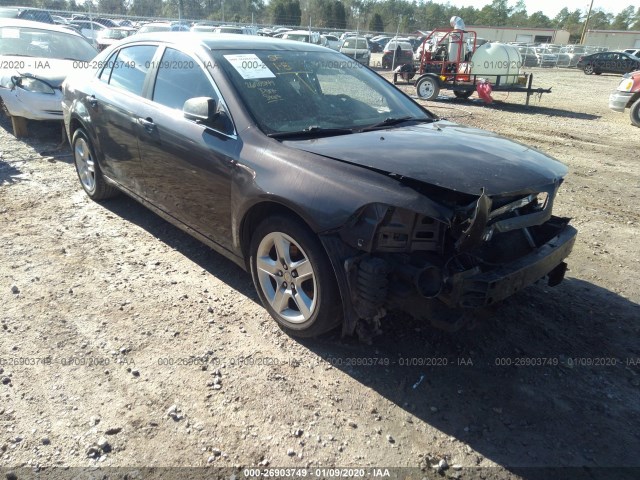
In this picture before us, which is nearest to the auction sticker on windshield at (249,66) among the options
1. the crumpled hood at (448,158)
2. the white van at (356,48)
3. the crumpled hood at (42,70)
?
the crumpled hood at (448,158)

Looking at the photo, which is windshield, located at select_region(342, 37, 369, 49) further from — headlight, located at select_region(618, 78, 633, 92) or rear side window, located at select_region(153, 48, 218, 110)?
rear side window, located at select_region(153, 48, 218, 110)

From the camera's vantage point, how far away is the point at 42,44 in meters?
8.45

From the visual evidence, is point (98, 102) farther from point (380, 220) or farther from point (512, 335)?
point (512, 335)

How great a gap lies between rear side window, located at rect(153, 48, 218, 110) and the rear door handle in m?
0.17

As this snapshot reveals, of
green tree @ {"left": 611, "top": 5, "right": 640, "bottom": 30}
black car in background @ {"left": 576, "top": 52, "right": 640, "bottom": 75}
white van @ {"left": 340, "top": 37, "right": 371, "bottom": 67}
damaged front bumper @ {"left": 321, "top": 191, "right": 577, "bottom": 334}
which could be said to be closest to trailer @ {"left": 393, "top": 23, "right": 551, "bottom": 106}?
white van @ {"left": 340, "top": 37, "right": 371, "bottom": 67}

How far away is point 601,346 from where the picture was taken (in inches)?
124

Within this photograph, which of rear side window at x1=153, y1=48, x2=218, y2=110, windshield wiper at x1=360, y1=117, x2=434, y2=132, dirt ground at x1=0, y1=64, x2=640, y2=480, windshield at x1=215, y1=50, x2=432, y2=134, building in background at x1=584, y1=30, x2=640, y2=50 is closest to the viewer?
dirt ground at x1=0, y1=64, x2=640, y2=480

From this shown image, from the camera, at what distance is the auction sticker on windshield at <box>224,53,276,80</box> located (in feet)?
11.1

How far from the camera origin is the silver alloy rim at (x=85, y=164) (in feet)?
16.5

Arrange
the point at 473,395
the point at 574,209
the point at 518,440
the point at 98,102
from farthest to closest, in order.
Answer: the point at 574,209, the point at 98,102, the point at 473,395, the point at 518,440

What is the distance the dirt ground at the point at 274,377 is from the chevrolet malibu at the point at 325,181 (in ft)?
1.25

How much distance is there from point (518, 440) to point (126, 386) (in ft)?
6.97

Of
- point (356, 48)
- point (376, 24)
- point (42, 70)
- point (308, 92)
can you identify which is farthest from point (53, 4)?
point (308, 92)

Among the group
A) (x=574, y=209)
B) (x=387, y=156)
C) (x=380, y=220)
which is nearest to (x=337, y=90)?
(x=387, y=156)
